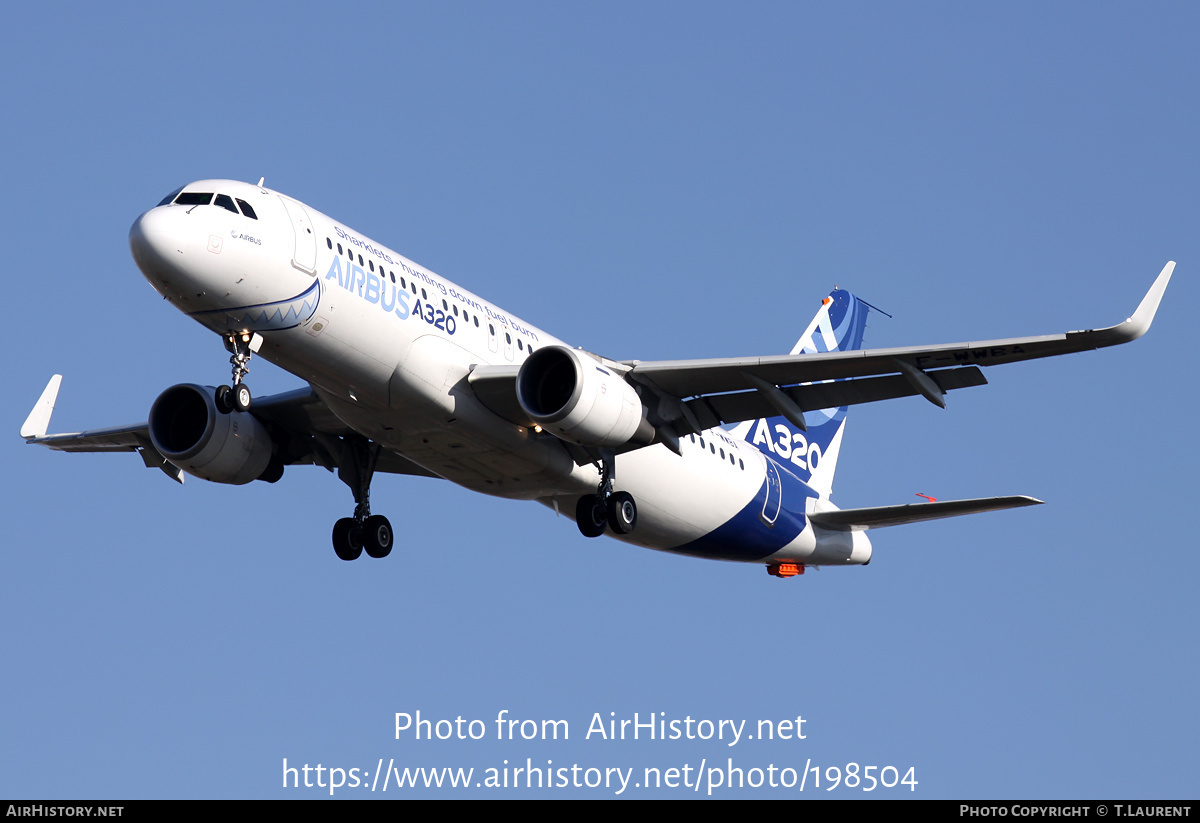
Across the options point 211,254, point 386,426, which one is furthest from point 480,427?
point 211,254

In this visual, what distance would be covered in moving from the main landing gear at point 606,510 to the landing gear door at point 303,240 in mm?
7311

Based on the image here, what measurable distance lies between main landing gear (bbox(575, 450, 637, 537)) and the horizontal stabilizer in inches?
270

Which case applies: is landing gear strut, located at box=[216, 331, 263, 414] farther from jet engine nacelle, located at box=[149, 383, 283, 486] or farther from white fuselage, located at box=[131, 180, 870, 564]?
jet engine nacelle, located at box=[149, 383, 283, 486]

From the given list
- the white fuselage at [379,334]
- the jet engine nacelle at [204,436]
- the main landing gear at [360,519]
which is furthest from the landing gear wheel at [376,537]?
the white fuselage at [379,334]

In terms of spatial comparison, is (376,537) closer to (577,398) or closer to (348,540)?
(348,540)

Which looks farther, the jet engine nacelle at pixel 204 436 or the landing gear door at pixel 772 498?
the landing gear door at pixel 772 498

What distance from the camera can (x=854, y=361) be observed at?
2905 cm

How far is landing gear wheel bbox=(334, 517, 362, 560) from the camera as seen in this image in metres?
33.9

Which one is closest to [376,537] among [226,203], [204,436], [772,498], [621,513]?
[204,436]

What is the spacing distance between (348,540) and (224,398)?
7.22 metres

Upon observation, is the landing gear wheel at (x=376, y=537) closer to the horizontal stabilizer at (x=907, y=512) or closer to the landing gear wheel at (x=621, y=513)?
the landing gear wheel at (x=621, y=513)

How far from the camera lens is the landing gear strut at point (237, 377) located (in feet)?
89.8

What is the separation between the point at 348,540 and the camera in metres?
34.0
